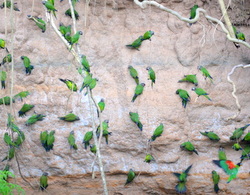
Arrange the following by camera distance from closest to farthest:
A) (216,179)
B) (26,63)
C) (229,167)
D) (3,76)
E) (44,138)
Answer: (229,167)
(216,179)
(44,138)
(3,76)
(26,63)

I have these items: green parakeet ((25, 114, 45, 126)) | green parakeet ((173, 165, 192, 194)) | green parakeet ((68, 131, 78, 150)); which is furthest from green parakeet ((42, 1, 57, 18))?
green parakeet ((173, 165, 192, 194))

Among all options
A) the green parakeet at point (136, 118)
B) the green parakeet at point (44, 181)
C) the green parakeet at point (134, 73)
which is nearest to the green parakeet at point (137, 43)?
the green parakeet at point (134, 73)

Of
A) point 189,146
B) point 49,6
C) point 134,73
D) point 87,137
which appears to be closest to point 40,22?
point 49,6

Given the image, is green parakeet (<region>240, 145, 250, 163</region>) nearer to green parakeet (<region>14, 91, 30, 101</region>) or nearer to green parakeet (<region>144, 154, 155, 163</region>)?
green parakeet (<region>144, 154, 155, 163</region>)

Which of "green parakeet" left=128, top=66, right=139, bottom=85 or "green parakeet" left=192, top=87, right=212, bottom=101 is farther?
"green parakeet" left=128, top=66, right=139, bottom=85

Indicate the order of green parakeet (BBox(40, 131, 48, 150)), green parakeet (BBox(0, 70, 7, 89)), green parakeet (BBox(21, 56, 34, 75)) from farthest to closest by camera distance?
green parakeet (BBox(21, 56, 34, 75))
green parakeet (BBox(0, 70, 7, 89))
green parakeet (BBox(40, 131, 48, 150))

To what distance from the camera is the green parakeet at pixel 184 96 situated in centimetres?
533

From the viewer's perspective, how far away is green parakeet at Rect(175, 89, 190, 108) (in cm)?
533

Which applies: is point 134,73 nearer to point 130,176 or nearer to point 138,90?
point 138,90

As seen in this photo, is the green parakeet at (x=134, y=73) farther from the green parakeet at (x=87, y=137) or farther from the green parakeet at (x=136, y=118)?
the green parakeet at (x=87, y=137)

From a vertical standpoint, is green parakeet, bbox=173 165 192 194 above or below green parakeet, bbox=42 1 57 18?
below

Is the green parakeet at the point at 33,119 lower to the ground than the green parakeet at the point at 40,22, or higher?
lower

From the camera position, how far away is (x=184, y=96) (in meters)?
5.33

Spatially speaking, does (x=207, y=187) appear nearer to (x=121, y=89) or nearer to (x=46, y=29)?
(x=121, y=89)
